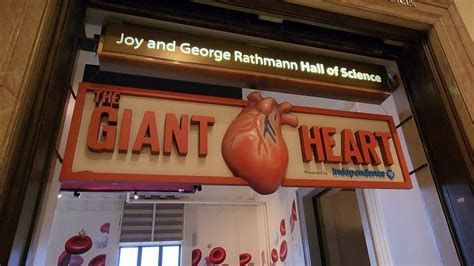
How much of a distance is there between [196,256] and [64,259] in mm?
2345

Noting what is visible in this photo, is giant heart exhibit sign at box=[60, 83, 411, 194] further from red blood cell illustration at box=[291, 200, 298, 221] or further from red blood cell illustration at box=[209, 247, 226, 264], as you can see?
red blood cell illustration at box=[209, 247, 226, 264]

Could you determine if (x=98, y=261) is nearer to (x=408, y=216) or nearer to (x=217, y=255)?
(x=217, y=255)

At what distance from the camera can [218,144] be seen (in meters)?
1.09

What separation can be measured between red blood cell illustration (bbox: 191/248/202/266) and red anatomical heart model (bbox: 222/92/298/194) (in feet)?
18.5

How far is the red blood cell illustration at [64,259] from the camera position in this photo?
559 centimetres

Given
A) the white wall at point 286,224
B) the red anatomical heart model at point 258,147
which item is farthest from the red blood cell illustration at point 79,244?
the red anatomical heart model at point 258,147

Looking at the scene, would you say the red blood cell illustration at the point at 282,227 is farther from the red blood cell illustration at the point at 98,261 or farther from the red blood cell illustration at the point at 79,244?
the red blood cell illustration at the point at 79,244

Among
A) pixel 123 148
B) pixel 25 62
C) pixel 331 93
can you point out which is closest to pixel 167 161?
pixel 123 148

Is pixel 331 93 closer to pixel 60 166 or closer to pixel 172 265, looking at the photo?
pixel 60 166

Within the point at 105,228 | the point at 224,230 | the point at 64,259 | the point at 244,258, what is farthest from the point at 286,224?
the point at 64,259

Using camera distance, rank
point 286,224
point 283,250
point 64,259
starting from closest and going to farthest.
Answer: point 286,224 < point 283,250 < point 64,259

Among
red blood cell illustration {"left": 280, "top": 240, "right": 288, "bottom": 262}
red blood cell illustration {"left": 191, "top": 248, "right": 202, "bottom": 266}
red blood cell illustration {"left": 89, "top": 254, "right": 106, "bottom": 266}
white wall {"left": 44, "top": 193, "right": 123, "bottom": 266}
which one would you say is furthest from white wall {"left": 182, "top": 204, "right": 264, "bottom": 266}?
red blood cell illustration {"left": 280, "top": 240, "right": 288, "bottom": 262}

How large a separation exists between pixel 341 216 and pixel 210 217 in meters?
4.01

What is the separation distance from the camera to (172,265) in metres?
6.20
